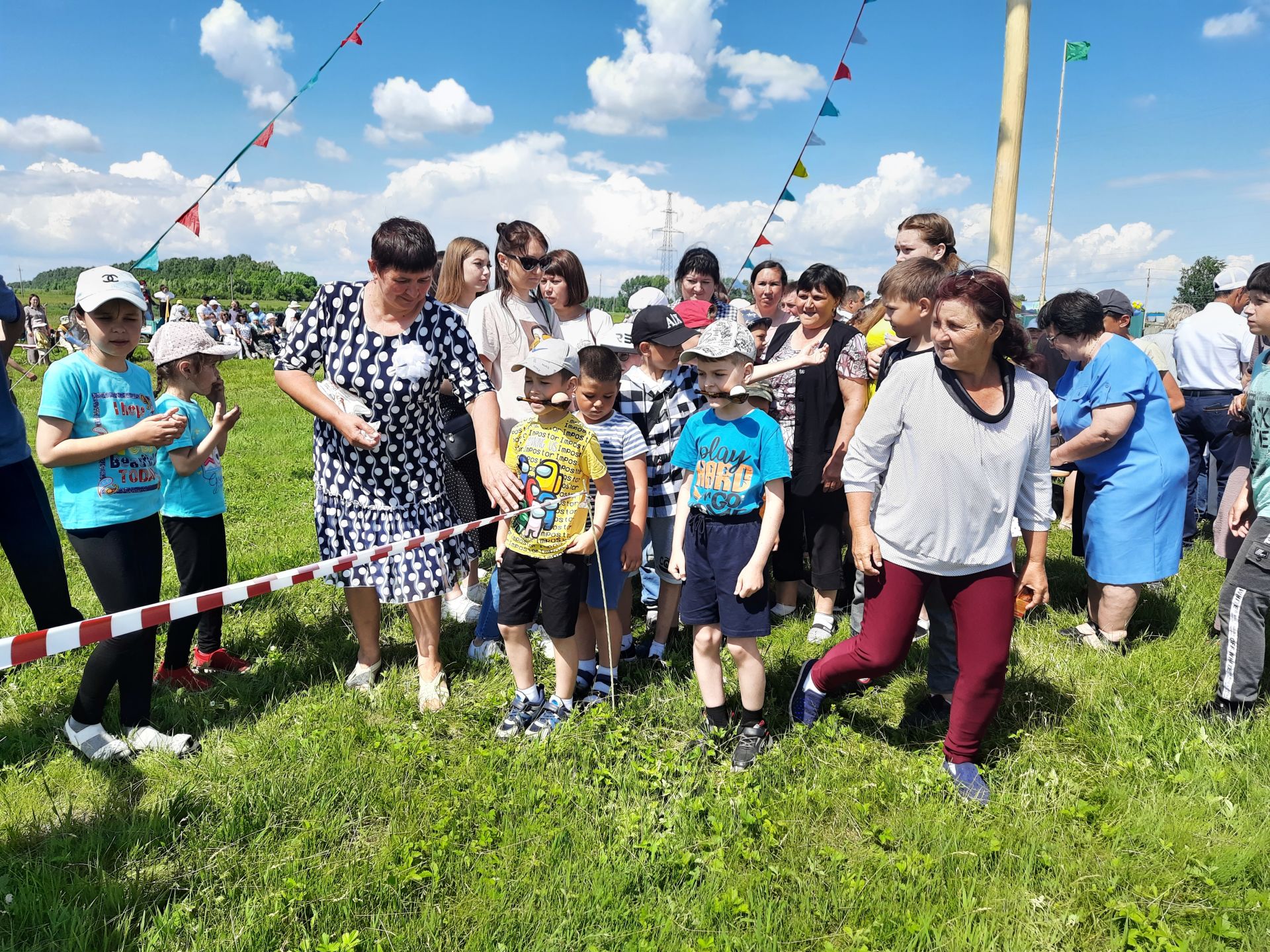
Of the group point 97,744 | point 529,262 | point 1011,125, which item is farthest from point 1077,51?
point 97,744

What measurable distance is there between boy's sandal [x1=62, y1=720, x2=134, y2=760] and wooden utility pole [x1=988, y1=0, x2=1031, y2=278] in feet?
20.7

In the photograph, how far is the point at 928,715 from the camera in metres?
3.76

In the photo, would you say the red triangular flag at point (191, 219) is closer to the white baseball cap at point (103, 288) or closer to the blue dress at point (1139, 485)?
the white baseball cap at point (103, 288)

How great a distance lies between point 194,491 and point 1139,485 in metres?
Result: 5.20

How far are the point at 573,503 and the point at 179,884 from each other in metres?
2.00

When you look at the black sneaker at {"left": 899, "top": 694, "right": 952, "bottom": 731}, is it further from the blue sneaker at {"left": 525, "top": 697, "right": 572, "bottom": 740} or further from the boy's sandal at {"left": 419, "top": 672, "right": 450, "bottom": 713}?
the boy's sandal at {"left": 419, "top": 672, "right": 450, "bottom": 713}

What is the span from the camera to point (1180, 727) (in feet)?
11.3

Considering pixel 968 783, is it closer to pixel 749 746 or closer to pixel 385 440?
pixel 749 746

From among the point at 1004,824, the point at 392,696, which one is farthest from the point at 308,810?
the point at 1004,824

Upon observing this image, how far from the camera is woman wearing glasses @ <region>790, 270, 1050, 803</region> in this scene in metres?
2.95

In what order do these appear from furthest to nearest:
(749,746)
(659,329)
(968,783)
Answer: (659,329)
(749,746)
(968,783)

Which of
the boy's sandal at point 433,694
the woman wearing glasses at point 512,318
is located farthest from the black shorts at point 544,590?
the woman wearing glasses at point 512,318

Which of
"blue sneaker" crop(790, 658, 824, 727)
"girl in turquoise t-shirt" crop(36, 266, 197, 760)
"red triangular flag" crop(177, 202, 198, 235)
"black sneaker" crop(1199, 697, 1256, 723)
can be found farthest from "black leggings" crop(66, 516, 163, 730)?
"red triangular flag" crop(177, 202, 198, 235)

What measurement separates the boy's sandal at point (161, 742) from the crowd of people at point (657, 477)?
14 mm
